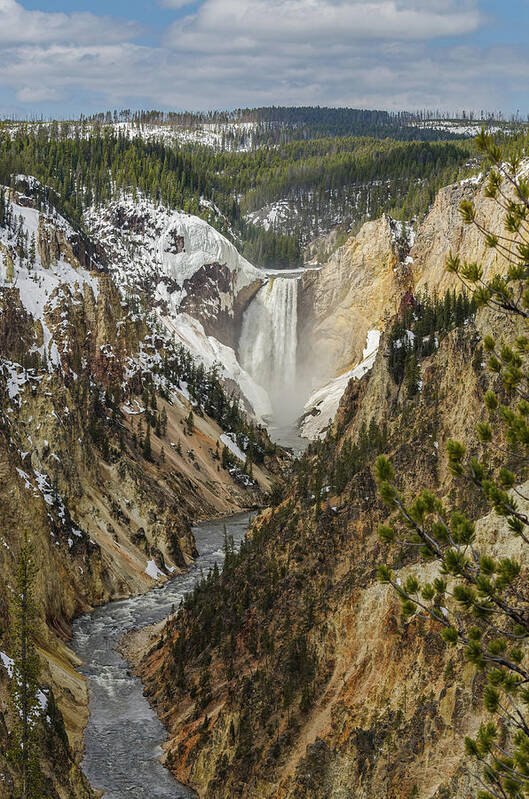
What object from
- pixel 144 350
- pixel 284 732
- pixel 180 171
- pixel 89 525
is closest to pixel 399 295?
pixel 144 350

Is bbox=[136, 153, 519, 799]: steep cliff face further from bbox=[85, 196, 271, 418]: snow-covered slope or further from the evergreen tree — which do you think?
bbox=[85, 196, 271, 418]: snow-covered slope

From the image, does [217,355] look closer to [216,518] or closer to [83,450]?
[216,518]

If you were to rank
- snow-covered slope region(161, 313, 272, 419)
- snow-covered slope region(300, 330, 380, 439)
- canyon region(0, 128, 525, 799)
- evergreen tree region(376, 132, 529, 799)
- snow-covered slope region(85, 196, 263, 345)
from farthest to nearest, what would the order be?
snow-covered slope region(85, 196, 263, 345) → snow-covered slope region(161, 313, 272, 419) → snow-covered slope region(300, 330, 380, 439) → canyon region(0, 128, 525, 799) → evergreen tree region(376, 132, 529, 799)

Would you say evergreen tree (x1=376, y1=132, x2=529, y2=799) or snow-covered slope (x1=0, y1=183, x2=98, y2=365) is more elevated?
evergreen tree (x1=376, y1=132, x2=529, y2=799)

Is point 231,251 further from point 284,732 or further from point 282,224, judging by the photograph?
point 284,732

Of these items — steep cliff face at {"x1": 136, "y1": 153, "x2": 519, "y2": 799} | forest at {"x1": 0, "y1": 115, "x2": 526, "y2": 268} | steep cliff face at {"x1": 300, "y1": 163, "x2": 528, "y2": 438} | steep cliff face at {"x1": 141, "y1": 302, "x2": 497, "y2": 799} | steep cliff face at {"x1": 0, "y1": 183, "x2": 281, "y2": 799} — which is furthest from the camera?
forest at {"x1": 0, "y1": 115, "x2": 526, "y2": 268}

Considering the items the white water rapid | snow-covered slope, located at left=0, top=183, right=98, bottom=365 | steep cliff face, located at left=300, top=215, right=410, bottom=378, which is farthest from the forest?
the white water rapid

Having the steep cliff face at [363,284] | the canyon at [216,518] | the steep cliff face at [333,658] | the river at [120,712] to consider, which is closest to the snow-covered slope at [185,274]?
the canyon at [216,518]

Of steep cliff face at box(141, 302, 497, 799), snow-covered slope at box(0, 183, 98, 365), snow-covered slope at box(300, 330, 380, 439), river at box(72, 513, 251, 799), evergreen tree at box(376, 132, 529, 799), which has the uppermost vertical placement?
evergreen tree at box(376, 132, 529, 799)
